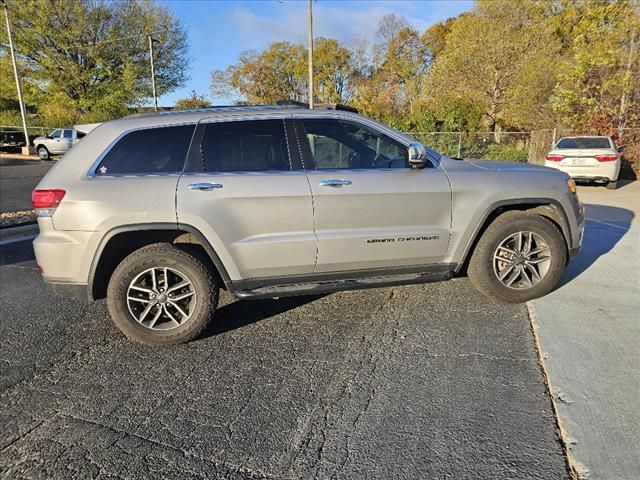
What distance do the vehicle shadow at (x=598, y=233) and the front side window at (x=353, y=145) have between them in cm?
237

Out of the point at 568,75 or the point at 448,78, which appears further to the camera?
the point at 448,78

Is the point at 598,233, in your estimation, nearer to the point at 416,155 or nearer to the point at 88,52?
the point at 416,155

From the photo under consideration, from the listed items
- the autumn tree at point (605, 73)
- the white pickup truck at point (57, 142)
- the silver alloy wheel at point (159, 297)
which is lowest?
the silver alloy wheel at point (159, 297)

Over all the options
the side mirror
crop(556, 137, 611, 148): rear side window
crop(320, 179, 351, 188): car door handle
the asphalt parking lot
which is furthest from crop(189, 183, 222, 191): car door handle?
crop(556, 137, 611, 148): rear side window

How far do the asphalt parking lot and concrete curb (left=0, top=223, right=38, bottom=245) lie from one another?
345cm

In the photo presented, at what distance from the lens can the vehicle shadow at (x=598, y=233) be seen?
491 centimetres

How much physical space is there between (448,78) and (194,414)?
2827 centimetres

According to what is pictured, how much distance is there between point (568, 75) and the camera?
14.9 meters

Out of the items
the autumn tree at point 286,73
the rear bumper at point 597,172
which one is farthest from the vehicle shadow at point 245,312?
the autumn tree at point 286,73

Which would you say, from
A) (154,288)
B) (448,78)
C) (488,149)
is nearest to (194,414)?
(154,288)

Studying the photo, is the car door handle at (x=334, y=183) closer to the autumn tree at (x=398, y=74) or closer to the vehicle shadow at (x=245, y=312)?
the vehicle shadow at (x=245, y=312)

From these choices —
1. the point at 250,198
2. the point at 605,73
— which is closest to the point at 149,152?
the point at 250,198

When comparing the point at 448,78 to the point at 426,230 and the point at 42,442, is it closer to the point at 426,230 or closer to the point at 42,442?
the point at 426,230

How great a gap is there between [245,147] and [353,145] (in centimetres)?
97
